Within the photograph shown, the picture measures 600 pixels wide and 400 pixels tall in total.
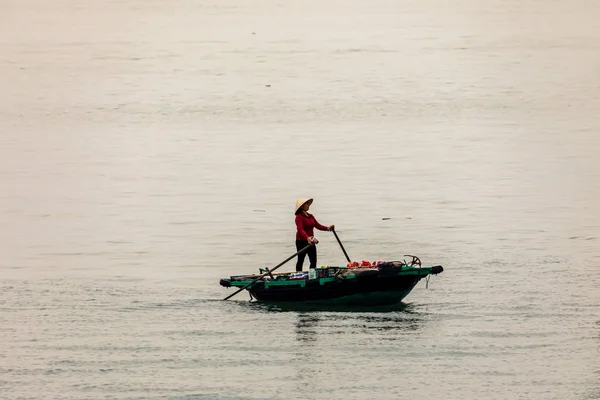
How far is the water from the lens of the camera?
23.6 m

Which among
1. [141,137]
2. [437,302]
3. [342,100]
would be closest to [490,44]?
[342,100]

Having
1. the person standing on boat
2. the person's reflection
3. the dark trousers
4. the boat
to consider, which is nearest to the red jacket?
the person standing on boat

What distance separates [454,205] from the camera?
40.6 m

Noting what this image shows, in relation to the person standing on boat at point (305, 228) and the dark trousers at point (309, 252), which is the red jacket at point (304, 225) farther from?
the dark trousers at point (309, 252)

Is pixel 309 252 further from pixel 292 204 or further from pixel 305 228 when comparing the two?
pixel 292 204

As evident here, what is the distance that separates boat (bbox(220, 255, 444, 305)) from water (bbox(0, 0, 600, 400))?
335mm

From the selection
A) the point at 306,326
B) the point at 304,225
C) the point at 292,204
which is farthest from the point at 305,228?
the point at 292,204

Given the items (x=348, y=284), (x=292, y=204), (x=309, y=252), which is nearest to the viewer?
(x=348, y=284)

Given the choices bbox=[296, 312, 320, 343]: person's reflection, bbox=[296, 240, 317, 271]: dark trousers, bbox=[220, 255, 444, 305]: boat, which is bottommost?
bbox=[296, 312, 320, 343]: person's reflection

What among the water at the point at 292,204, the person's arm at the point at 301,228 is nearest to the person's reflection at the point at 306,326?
the water at the point at 292,204

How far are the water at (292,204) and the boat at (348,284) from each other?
34 centimetres

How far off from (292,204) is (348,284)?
13.8 metres

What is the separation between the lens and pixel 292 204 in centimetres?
4047

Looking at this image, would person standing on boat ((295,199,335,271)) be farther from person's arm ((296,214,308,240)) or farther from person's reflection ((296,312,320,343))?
person's reflection ((296,312,320,343))
